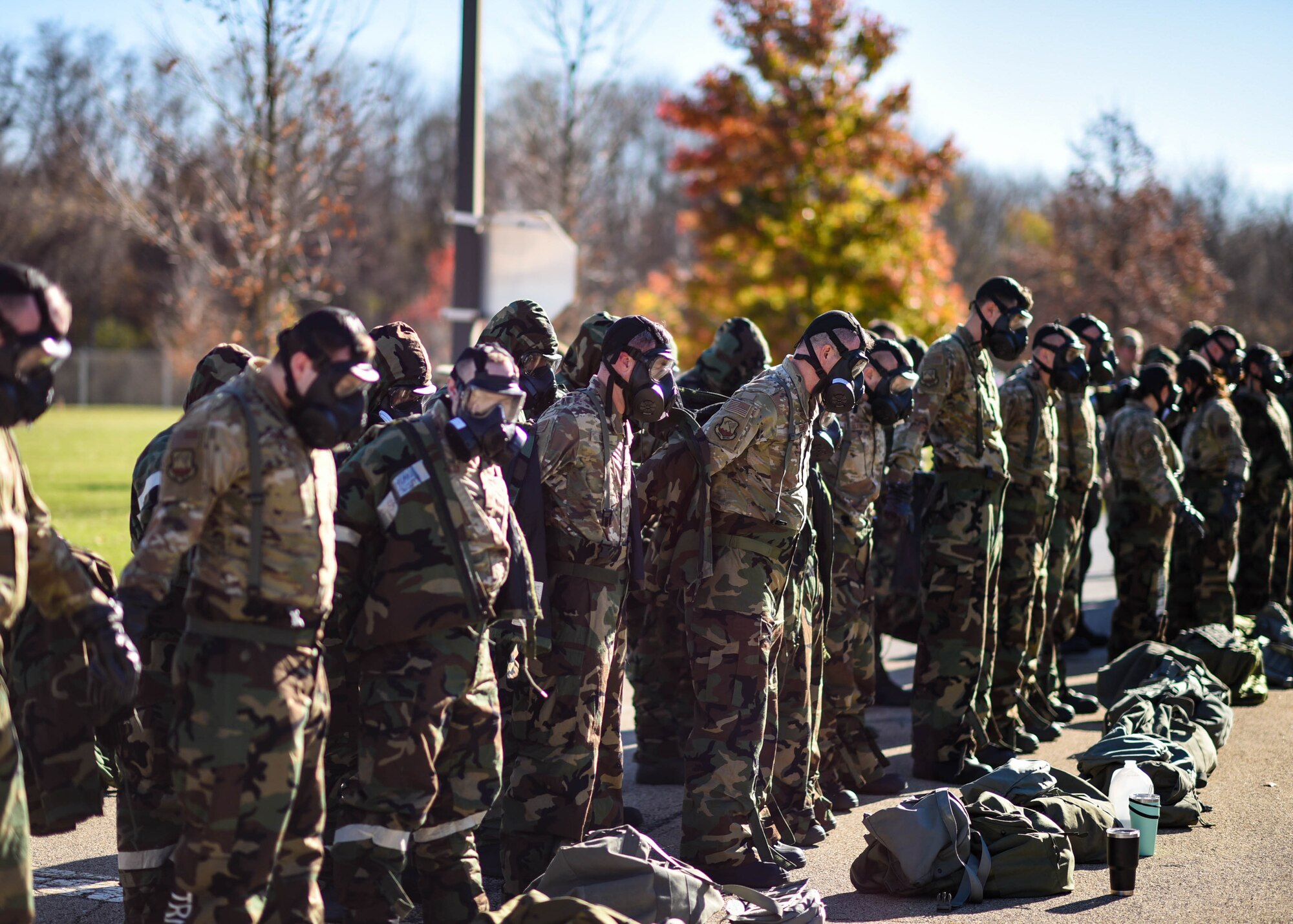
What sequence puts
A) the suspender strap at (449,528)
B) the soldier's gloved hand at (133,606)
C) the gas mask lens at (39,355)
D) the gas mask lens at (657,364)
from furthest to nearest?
1. the gas mask lens at (657,364)
2. the suspender strap at (449,528)
3. the soldier's gloved hand at (133,606)
4. the gas mask lens at (39,355)

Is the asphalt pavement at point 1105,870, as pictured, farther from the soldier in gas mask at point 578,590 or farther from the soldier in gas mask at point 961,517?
the soldier in gas mask at point 578,590

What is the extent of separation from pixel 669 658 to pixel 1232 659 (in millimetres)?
4757

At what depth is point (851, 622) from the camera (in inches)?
309

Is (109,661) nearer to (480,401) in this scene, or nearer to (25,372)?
(25,372)

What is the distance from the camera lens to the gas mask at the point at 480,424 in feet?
15.8

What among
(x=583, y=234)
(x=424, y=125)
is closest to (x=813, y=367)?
(x=583, y=234)

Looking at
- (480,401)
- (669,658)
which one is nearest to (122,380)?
(669,658)

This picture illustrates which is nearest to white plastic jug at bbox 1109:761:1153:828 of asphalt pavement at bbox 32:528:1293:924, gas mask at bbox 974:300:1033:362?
asphalt pavement at bbox 32:528:1293:924

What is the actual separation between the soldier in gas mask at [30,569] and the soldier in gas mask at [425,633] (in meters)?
0.99

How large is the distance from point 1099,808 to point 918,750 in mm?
1690

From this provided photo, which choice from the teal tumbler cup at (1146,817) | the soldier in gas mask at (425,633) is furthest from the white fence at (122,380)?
the soldier in gas mask at (425,633)

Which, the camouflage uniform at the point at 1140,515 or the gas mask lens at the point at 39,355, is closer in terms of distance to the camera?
the gas mask lens at the point at 39,355

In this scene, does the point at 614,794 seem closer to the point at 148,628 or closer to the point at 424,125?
the point at 148,628

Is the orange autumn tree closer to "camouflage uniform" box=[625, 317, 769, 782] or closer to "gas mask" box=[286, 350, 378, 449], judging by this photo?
"camouflage uniform" box=[625, 317, 769, 782]
